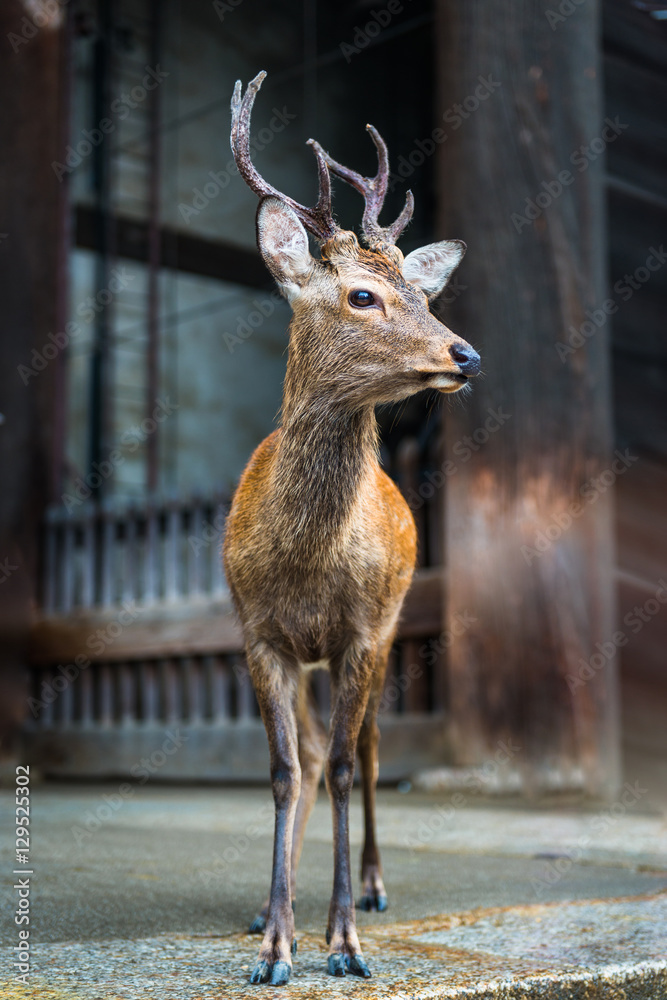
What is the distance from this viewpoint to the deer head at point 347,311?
2.59 metres

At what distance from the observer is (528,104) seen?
5887 millimetres

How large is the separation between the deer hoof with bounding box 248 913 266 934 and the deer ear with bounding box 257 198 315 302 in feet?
5.16

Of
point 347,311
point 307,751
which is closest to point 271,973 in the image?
point 307,751

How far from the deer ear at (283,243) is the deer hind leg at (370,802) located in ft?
3.66

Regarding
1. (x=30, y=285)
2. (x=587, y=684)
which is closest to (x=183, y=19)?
(x=30, y=285)

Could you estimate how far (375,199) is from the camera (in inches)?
117

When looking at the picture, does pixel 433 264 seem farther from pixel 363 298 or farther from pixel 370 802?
pixel 370 802

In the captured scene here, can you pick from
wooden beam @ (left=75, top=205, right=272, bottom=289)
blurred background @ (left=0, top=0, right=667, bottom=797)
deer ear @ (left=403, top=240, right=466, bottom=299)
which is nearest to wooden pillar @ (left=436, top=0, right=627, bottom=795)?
blurred background @ (left=0, top=0, right=667, bottom=797)

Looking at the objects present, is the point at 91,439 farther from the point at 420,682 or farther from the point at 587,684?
the point at 587,684

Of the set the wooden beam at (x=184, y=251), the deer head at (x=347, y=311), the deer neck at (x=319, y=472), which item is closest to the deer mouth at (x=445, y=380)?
the deer head at (x=347, y=311)

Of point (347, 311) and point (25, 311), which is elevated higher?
point (25, 311)

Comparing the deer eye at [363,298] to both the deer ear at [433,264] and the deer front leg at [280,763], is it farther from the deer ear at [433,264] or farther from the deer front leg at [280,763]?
the deer front leg at [280,763]

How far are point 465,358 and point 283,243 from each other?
0.59 m

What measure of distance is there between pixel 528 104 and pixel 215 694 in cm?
410
